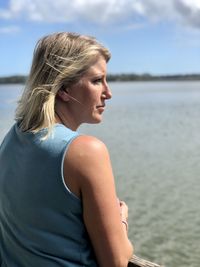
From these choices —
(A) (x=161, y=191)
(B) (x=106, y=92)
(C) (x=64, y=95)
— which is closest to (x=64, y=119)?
(C) (x=64, y=95)

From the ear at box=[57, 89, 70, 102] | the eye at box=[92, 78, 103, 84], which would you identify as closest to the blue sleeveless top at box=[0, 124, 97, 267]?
the ear at box=[57, 89, 70, 102]

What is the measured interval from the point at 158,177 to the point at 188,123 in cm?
1602

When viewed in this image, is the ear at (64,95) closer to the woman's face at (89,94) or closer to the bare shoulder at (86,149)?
the woman's face at (89,94)

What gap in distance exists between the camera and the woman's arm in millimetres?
1688

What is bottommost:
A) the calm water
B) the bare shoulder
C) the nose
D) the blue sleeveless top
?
the calm water

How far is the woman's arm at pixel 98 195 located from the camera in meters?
1.69

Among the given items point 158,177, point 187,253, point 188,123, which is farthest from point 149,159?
point 188,123

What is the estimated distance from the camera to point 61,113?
1.90 meters

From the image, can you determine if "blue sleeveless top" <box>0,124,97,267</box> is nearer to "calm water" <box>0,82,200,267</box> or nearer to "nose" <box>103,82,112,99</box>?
"nose" <box>103,82,112,99</box>

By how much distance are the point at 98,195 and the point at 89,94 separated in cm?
40

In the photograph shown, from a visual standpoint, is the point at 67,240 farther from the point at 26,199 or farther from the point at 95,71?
the point at 95,71

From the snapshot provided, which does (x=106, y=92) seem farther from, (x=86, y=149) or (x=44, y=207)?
(x=44, y=207)

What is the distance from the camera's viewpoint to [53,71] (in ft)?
6.06

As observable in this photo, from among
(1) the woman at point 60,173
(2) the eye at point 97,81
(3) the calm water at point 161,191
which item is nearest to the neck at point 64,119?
(1) the woman at point 60,173
